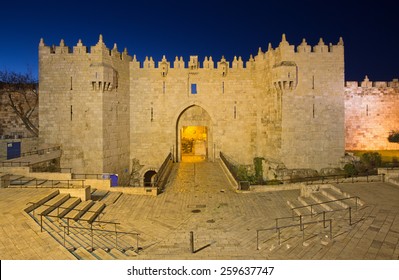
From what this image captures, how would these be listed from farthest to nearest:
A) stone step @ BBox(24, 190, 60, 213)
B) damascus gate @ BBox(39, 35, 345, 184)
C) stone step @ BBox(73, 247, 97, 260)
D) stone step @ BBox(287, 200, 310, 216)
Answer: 1. damascus gate @ BBox(39, 35, 345, 184)
2. stone step @ BBox(287, 200, 310, 216)
3. stone step @ BBox(24, 190, 60, 213)
4. stone step @ BBox(73, 247, 97, 260)

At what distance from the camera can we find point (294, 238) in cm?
1041

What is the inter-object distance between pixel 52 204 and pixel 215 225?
728 centimetres

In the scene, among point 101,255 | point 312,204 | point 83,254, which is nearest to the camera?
point 83,254

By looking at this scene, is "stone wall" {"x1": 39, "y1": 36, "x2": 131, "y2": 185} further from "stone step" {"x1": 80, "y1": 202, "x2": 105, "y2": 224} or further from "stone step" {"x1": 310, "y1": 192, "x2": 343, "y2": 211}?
"stone step" {"x1": 310, "y1": 192, "x2": 343, "y2": 211}

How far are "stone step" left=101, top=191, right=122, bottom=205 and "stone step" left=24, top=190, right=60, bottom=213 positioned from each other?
2519 mm

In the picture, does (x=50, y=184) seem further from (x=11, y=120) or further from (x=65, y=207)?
(x=11, y=120)

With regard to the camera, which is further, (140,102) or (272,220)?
(140,102)

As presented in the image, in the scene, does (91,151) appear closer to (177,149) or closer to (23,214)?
(177,149)

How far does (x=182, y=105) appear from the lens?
89.5ft

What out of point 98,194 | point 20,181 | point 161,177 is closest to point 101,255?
point 98,194

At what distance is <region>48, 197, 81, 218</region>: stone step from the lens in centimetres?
1228

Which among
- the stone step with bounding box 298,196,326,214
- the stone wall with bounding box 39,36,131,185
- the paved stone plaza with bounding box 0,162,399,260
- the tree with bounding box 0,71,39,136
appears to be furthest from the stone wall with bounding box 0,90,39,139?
the stone step with bounding box 298,196,326,214
